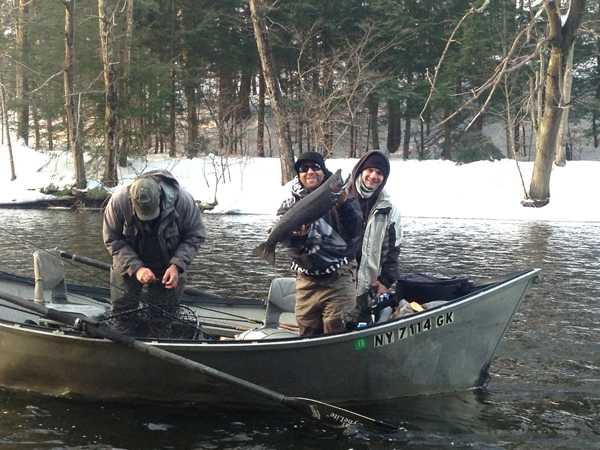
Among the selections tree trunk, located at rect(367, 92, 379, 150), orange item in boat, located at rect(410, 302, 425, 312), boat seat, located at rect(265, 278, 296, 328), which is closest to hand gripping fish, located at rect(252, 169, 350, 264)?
orange item in boat, located at rect(410, 302, 425, 312)

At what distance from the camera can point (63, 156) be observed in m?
30.0

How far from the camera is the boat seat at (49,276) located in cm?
705

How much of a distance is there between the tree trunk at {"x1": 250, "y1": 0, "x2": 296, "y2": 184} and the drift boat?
18.1m

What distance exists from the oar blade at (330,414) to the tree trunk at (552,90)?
52.6ft

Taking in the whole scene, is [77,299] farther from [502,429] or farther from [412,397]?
[502,429]

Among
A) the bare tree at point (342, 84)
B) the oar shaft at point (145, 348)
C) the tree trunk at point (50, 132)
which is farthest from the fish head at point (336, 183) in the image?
the tree trunk at point (50, 132)

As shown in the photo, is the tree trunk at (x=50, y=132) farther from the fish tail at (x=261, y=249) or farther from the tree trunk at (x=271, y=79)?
the fish tail at (x=261, y=249)

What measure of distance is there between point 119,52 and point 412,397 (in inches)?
1003

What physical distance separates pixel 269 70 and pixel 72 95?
279 inches

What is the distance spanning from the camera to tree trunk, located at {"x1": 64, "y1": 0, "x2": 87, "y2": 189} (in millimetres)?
23703

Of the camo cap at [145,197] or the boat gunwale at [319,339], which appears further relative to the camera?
the camo cap at [145,197]

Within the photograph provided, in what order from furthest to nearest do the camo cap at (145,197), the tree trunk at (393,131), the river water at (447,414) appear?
the tree trunk at (393,131) < the camo cap at (145,197) < the river water at (447,414)

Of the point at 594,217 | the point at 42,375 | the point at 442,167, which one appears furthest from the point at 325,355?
the point at 442,167

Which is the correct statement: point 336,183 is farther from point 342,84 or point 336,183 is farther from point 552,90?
point 342,84
